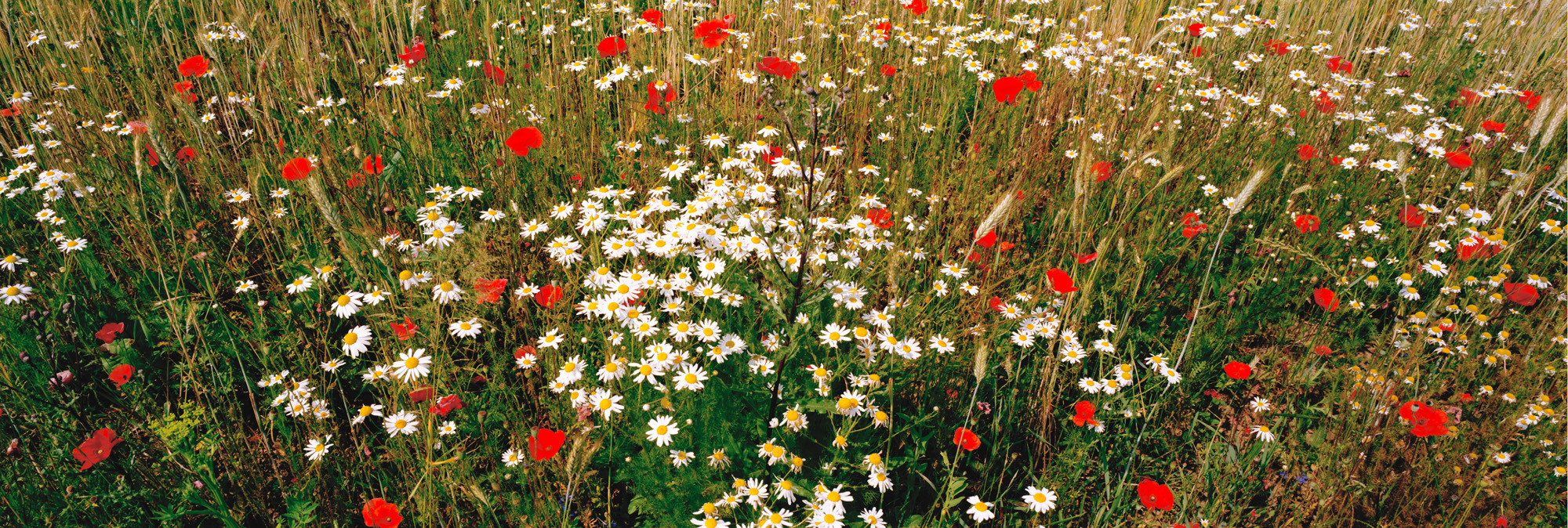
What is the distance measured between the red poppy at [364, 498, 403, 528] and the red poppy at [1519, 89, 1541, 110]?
522 cm

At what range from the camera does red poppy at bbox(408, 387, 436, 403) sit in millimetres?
1668

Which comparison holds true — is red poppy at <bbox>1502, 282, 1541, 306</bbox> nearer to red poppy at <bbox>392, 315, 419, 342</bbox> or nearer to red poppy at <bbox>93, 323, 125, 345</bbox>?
red poppy at <bbox>392, 315, 419, 342</bbox>

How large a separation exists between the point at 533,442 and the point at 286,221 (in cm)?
174

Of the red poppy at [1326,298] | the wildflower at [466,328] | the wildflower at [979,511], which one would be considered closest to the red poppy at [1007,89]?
the red poppy at [1326,298]

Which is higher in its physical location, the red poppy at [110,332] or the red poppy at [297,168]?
the red poppy at [297,168]

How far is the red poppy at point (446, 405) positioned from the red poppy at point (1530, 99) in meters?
5.04

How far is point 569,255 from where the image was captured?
6.61 feet

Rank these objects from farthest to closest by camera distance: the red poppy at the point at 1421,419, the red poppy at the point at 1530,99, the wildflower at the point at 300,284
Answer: the red poppy at the point at 1530,99 → the wildflower at the point at 300,284 → the red poppy at the point at 1421,419

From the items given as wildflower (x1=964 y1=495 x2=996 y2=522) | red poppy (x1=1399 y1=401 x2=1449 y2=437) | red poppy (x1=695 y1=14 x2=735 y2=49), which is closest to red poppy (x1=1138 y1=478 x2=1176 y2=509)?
wildflower (x1=964 y1=495 x2=996 y2=522)

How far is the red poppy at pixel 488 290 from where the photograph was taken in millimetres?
1713

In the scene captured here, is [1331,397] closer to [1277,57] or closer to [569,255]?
[569,255]

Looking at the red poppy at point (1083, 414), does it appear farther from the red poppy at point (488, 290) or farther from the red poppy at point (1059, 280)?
the red poppy at point (488, 290)

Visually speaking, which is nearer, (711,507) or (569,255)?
(711,507)

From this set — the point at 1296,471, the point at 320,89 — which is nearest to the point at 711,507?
the point at 1296,471
